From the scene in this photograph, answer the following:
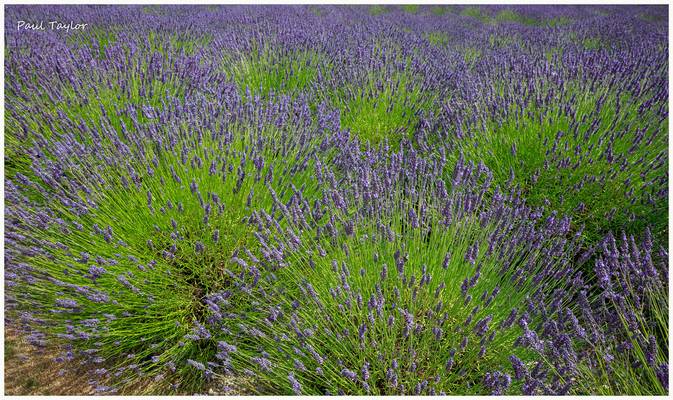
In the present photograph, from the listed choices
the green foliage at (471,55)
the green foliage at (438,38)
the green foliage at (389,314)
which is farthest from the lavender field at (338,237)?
the green foliage at (438,38)

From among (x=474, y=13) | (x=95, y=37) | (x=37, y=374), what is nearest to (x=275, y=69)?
(x=95, y=37)

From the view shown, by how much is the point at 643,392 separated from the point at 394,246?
33.9 inches

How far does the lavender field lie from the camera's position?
4.26 feet

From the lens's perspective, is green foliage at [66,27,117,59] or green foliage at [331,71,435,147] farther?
green foliage at [66,27,117,59]

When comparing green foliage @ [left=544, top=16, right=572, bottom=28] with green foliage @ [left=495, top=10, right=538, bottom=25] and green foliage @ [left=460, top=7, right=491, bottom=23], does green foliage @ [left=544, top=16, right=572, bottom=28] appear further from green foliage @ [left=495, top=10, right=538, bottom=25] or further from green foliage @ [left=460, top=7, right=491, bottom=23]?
green foliage @ [left=460, top=7, right=491, bottom=23]

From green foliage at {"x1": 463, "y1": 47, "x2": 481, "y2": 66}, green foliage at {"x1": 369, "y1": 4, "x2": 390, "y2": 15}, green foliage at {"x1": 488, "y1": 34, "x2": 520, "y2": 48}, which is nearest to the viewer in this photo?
green foliage at {"x1": 463, "y1": 47, "x2": 481, "y2": 66}

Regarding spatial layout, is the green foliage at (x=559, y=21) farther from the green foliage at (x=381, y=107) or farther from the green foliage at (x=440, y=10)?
the green foliage at (x=381, y=107)

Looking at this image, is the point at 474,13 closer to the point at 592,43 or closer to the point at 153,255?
the point at 592,43

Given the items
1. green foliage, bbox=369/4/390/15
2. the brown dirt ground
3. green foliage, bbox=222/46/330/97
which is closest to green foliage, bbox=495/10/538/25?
green foliage, bbox=369/4/390/15

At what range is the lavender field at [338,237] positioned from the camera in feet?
4.26

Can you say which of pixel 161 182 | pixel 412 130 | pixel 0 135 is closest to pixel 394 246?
pixel 161 182

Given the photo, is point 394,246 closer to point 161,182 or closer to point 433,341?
point 433,341

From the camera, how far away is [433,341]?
1374 mm

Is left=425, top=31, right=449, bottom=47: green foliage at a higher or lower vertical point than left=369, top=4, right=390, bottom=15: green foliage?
lower
